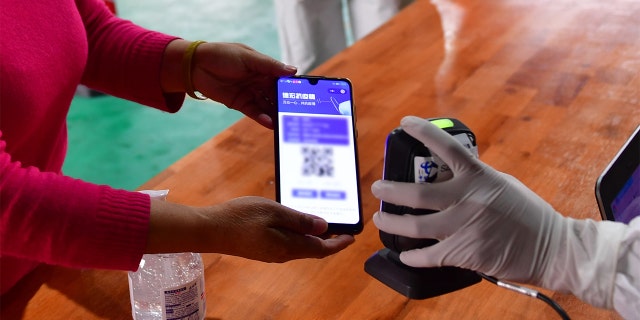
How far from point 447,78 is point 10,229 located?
1.11 meters

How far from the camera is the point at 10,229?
918 millimetres

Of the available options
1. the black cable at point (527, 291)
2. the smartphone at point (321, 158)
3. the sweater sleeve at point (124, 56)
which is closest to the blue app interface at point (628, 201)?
the black cable at point (527, 291)

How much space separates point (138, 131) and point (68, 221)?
240cm

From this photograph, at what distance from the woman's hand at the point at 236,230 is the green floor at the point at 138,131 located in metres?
1.95

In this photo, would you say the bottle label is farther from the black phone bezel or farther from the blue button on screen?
the black phone bezel

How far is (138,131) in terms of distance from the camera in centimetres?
326

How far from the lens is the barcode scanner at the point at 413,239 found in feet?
2.96

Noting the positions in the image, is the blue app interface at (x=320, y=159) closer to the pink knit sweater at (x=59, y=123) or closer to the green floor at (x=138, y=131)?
the pink knit sweater at (x=59, y=123)

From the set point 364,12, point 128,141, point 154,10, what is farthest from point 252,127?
point 154,10

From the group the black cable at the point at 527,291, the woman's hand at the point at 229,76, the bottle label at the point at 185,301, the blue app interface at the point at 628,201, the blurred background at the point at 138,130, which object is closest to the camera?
the black cable at the point at 527,291

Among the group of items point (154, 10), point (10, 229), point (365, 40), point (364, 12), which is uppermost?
point (10, 229)

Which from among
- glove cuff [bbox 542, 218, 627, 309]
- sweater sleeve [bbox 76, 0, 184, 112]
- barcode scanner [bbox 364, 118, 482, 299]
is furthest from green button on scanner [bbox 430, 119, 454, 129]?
sweater sleeve [bbox 76, 0, 184, 112]

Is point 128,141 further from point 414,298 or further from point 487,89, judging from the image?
point 414,298

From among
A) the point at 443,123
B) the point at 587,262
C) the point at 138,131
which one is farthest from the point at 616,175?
the point at 138,131
